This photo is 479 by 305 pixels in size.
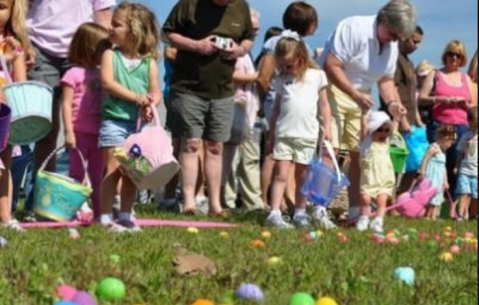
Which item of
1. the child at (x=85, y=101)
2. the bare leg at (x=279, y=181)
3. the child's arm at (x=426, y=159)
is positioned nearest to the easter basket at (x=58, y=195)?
the child at (x=85, y=101)

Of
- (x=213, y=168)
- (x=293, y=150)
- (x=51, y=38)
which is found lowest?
(x=213, y=168)

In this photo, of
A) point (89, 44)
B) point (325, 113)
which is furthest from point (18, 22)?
point (325, 113)

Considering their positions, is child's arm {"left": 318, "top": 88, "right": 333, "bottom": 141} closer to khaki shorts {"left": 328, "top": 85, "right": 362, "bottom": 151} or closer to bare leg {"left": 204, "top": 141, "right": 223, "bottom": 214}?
khaki shorts {"left": 328, "top": 85, "right": 362, "bottom": 151}

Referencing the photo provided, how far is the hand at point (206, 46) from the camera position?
730cm

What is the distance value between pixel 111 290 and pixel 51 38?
3.61m

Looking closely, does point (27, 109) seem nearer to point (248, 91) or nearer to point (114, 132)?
point (114, 132)

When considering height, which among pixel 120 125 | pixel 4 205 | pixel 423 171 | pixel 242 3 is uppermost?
pixel 242 3

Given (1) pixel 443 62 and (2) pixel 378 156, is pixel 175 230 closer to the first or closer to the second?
(2) pixel 378 156

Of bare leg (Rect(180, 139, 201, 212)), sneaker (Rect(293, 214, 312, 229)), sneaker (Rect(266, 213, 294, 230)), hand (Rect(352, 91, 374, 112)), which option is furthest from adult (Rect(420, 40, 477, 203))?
sneaker (Rect(266, 213, 294, 230))

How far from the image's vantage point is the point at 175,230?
577cm

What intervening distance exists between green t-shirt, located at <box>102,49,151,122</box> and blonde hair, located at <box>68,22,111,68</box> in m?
0.20

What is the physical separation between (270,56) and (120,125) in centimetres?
Answer: 248

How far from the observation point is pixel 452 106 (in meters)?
10.4

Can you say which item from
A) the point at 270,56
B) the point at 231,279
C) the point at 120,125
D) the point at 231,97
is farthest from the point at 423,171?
the point at 231,279
